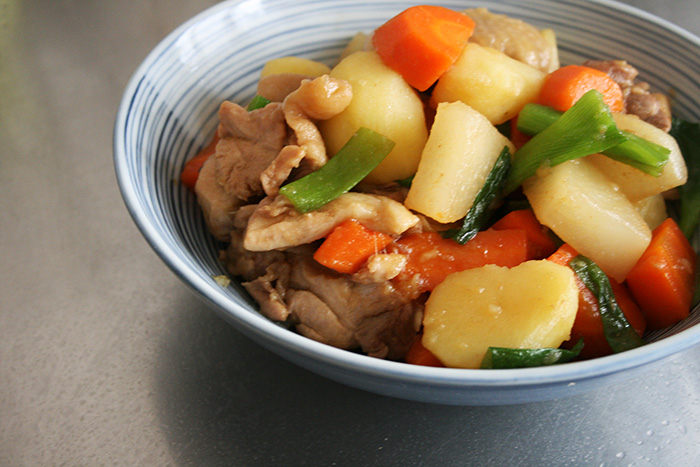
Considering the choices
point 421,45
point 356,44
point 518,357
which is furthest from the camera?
point 356,44

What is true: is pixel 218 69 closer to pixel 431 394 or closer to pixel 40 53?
pixel 431 394

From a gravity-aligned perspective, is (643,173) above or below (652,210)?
above

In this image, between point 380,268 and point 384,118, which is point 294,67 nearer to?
point 384,118

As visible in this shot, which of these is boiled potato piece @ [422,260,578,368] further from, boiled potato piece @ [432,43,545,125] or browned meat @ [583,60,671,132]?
browned meat @ [583,60,671,132]

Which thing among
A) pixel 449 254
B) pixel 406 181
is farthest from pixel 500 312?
pixel 406 181

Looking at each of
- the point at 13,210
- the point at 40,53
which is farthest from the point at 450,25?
the point at 40,53

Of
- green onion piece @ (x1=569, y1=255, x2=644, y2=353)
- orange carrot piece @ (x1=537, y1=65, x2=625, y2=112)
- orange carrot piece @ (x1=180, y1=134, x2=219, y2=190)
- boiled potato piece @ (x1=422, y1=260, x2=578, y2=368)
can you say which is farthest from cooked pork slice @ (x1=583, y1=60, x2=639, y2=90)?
orange carrot piece @ (x1=180, y1=134, x2=219, y2=190)
